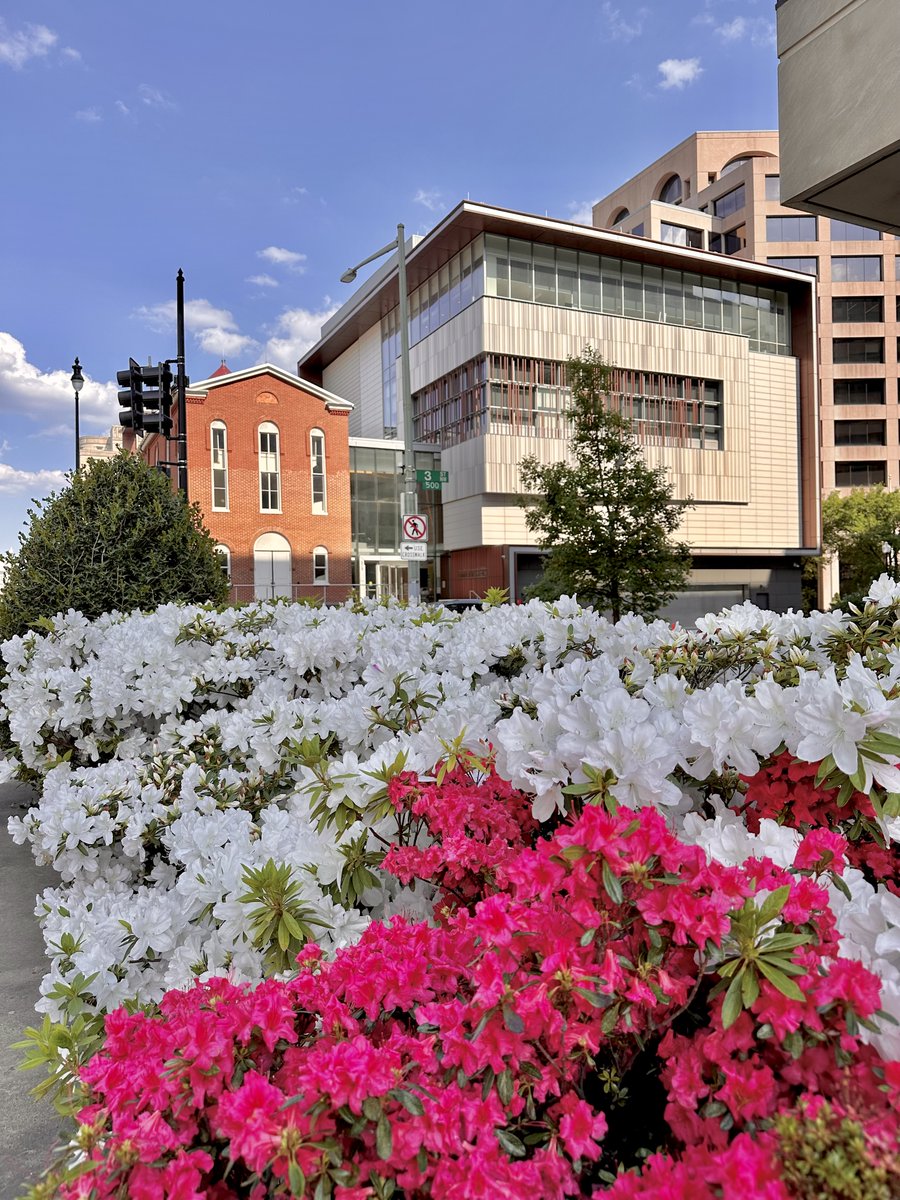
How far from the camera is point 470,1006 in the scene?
1.29 meters

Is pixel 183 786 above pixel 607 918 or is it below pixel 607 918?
below

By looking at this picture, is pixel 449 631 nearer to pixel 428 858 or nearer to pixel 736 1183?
pixel 428 858

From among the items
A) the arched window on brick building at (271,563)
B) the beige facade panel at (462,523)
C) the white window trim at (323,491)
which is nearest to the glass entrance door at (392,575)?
the beige facade panel at (462,523)

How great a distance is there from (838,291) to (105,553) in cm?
5545

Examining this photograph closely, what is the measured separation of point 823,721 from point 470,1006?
0.99 m

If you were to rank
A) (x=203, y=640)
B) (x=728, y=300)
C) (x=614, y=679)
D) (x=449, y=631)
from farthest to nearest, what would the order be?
(x=728, y=300) → (x=203, y=640) → (x=449, y=631) → (x=614, y=679)

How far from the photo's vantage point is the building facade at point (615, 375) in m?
29.4

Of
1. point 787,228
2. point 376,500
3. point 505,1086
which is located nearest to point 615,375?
point 376,500

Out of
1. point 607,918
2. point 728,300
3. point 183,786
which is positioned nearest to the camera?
point 607,918

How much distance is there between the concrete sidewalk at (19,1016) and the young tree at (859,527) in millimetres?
41437

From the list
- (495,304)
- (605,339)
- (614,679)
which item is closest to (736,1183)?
(614,679)

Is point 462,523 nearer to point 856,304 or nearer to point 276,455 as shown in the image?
point 276,455

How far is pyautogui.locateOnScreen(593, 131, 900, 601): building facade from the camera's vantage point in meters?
48.5

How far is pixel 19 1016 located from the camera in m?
3.76
